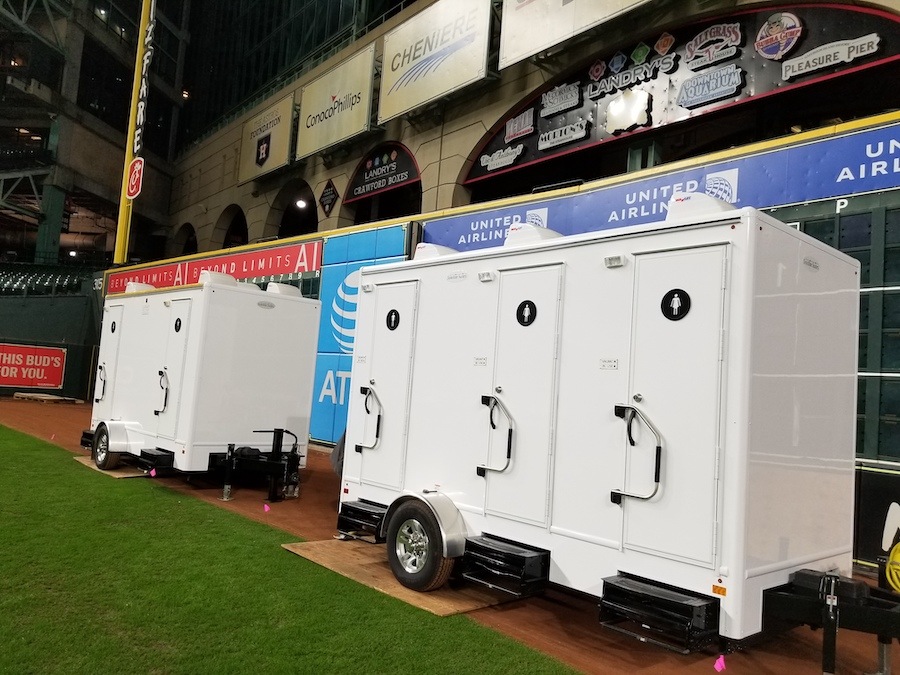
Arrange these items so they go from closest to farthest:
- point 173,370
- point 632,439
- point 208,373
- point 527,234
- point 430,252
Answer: point 632,439
point 527,234
point 430,252
point 208,373
point 173,370

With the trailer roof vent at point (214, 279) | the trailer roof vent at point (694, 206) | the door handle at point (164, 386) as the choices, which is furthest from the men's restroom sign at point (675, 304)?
the door handle at point (164, 386)

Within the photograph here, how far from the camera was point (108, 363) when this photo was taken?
11008 millimetres

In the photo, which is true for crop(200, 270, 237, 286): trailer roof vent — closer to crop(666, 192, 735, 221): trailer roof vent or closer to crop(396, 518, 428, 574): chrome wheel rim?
crop(396, 518, 428, 574): chrome wheel rim

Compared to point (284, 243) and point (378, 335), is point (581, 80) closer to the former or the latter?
point (284, 243)

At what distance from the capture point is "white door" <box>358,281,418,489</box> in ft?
20.3

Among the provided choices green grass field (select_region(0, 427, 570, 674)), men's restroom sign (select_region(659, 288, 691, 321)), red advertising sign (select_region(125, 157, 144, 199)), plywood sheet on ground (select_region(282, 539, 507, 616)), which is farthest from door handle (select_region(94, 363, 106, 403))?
red advertising sign (select_region(125, 157, 144, 199))

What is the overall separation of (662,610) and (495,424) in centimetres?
189

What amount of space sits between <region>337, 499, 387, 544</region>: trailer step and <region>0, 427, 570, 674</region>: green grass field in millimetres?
534

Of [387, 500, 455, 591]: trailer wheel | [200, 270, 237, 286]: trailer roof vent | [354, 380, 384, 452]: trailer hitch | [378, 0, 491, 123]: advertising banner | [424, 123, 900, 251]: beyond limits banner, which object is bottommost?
[387, 500, 455, 591]: trailer wheel

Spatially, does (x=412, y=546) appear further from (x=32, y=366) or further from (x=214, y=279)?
(x=32, y=366)

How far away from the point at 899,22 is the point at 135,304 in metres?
12.4

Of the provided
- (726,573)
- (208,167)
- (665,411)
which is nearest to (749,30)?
(665,411)

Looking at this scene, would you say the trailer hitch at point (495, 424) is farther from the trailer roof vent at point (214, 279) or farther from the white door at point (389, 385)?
the trailer roof vent at point (214, 279)

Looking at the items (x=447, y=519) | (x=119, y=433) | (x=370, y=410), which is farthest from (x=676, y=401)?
(x=119, y=433)
